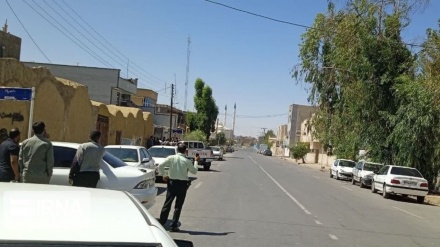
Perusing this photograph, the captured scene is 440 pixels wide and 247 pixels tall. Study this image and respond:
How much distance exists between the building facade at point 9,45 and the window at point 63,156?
68.9 feet

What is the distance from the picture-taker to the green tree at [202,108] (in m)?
82.5

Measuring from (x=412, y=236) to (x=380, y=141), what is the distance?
2336 centimetres

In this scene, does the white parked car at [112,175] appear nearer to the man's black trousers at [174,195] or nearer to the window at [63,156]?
the window at [63,156]

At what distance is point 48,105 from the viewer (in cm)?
2247

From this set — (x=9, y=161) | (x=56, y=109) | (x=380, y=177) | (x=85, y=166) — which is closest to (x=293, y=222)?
(x=85, y=166)

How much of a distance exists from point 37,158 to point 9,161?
724 mm

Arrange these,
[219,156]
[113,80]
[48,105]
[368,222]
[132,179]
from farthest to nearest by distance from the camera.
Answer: [219,156], [113,80], [48,105], [368,222], [132,179]

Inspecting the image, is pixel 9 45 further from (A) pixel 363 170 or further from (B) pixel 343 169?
(B) pixel 343 169

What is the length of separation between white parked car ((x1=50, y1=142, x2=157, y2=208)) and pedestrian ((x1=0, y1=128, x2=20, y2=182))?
784mm

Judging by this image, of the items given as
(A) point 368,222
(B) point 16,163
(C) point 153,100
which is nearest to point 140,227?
(B) point 16,163

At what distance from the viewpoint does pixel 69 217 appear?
239cm

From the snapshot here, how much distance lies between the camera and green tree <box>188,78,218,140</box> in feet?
271

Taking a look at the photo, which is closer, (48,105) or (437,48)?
(48,105)

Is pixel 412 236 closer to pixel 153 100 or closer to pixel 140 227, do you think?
pixel 140 227
